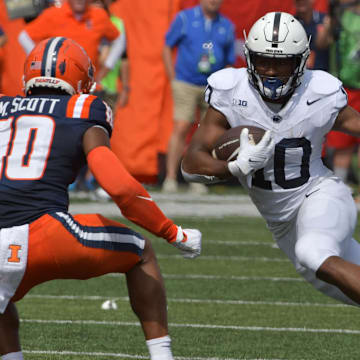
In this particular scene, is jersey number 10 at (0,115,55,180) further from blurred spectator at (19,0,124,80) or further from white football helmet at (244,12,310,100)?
blurred spectator at (19,0,124,80)

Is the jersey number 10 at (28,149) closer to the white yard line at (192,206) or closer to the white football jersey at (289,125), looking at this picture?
A: the white football jersey at (289,125)

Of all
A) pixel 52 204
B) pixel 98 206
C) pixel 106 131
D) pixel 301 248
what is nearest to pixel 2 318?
pixel 52 204

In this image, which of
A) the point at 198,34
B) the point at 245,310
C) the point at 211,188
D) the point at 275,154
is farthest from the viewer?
the point at 211,188

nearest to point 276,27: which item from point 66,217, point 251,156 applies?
point 251,156

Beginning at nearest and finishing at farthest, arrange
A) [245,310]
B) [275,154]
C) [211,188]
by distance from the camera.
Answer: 1. [275,154]
2. [245,310]
3. [211,188]

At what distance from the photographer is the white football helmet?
450 cm

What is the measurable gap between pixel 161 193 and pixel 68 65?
6.95 m

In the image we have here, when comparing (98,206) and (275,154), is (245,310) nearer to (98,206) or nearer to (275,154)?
(275,154)

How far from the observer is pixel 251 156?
13.6 feet

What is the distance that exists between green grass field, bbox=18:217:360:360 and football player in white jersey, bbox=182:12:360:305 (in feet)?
1.62

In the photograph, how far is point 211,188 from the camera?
12.1m

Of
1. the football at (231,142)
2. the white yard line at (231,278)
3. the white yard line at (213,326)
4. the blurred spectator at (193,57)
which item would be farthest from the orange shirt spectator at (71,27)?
the football at (231,142)

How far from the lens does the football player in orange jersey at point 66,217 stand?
3.66m

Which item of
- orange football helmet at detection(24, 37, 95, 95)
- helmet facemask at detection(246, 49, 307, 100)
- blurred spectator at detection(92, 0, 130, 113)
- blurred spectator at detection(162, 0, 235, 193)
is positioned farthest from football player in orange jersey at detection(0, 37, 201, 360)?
blurred spectator at detection(162, 0, 235, 193)
